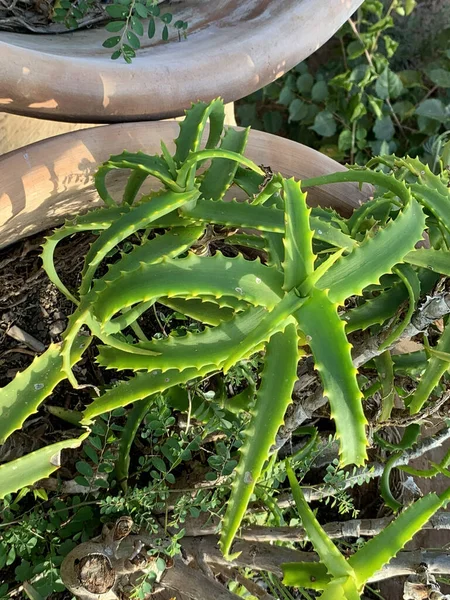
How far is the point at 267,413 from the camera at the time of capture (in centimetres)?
43

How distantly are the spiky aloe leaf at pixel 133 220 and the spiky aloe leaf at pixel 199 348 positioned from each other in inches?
3.1

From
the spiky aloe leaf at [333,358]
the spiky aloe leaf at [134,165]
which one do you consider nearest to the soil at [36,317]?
the spiky aloe leaf at [134,165]

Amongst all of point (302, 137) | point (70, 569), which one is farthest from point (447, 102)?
point (70, 569)

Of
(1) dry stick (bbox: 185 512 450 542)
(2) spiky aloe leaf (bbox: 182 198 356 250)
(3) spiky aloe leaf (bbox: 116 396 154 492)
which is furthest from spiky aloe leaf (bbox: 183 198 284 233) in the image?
(1) dry stick (bbox: 185 512 450 542)

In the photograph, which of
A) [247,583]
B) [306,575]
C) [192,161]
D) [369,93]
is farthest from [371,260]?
[369,93]

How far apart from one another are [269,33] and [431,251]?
351 millimetres

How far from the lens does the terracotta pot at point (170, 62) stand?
550 mm

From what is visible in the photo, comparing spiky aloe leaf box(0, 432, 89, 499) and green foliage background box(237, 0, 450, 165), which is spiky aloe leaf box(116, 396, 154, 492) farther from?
green foliage background box(237, 0, 450, 165)

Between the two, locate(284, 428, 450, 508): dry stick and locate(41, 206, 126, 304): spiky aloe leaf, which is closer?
locate(41, 206, 126, 304): spiky aloe leaf

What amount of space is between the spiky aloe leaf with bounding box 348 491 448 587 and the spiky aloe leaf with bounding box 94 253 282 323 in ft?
0.71

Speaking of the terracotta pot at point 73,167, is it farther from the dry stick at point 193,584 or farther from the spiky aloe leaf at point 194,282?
the dry stick at point 193,584

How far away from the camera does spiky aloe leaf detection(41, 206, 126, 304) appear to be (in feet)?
1.57

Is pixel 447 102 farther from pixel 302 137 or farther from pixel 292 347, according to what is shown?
pixel 292 347

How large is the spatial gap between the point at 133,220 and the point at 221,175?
0.12 meters
